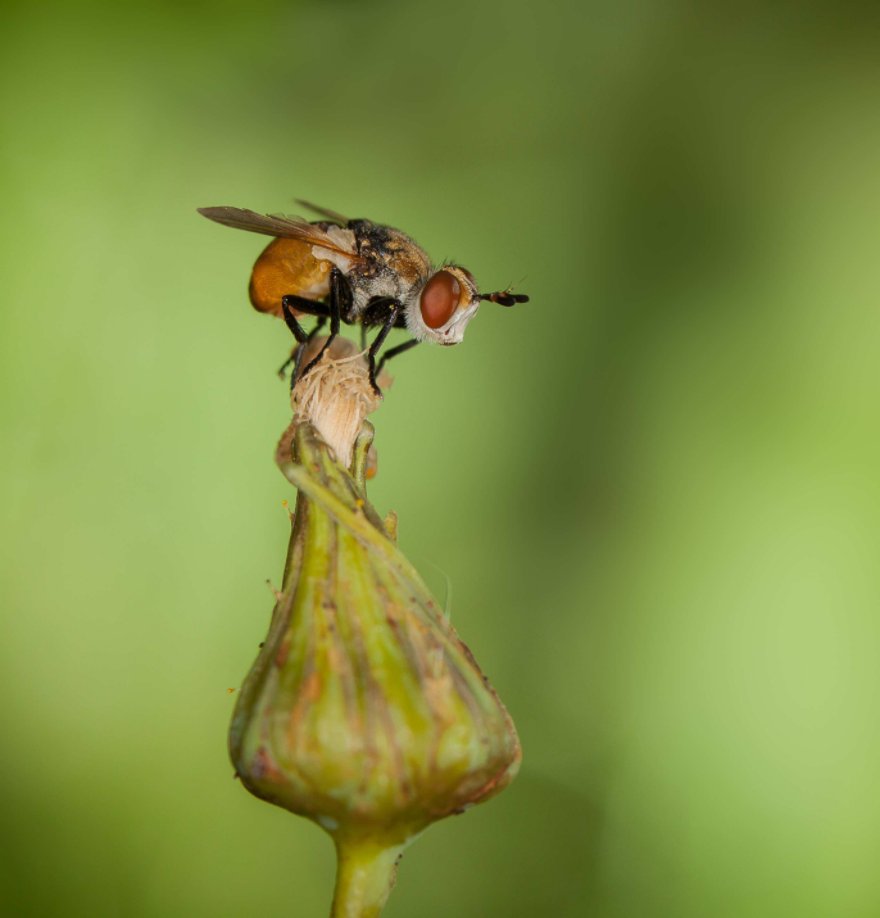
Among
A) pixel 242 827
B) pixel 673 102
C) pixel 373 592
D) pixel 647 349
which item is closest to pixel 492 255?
pixel 647 349

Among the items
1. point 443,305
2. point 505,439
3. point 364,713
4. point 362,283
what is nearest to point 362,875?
point 364,713

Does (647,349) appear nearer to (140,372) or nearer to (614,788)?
(614,788)

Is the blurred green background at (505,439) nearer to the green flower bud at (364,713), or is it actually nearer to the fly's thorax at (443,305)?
the fly's thorax at (443,305)

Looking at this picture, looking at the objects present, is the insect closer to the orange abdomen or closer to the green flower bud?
the orange abdomen

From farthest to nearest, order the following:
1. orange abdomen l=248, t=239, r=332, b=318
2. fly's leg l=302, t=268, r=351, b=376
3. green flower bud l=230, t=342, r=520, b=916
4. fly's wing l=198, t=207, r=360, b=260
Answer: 1. orange abdomen l=248, t=239, r=332, b=318
2. fly's leg l=302, t=268, r=351, b=376
3. fly's wing l=198, t=207, r=360, b=260
4. green flower bud l=230, t=342, r=520, b=916

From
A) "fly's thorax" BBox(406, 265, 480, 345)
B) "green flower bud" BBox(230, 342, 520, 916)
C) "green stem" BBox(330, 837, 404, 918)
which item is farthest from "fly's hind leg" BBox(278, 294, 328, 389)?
"green stem" BBox(330, 837, 404, 918)
